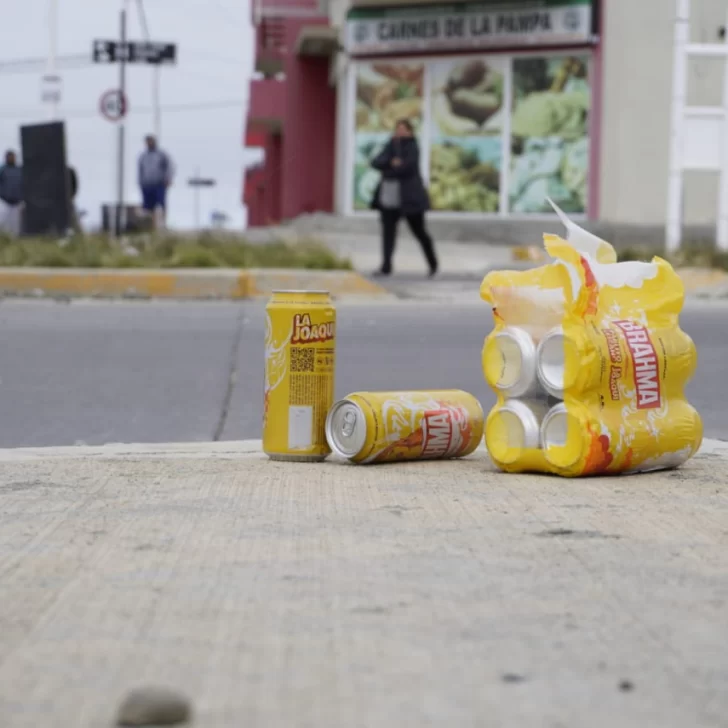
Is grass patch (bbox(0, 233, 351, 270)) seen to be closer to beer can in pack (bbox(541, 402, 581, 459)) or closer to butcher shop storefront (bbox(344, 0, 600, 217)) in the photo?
butcher shop storefront (bbox(344, 0, 600, 217))

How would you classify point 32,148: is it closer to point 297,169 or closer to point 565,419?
point 297,169

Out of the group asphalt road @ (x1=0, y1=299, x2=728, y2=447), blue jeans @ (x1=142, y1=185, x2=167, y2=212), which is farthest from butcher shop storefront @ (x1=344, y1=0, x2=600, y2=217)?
asphalt road @ (x1=0, y1=299, x2=728, y2=447)

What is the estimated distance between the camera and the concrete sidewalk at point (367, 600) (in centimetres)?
245

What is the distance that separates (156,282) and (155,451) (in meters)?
7.25

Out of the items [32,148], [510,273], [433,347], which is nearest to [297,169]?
[32,148]

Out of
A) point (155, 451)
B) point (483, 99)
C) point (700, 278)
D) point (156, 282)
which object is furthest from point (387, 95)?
point (155, 451)

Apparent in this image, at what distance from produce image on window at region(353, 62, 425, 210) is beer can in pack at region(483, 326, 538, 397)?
17.6 m

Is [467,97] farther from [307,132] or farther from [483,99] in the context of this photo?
[307,132]

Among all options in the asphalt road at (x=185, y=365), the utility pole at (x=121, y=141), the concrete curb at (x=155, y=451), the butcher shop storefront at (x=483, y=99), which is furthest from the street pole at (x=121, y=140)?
the concrete curb at (x=155, y=451)

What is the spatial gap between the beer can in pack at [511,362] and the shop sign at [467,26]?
54.0 ft

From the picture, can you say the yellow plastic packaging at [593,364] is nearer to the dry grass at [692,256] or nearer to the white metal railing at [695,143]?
the dry grass at [692,256]

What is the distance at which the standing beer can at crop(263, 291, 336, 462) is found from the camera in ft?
17.0

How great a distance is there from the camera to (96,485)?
4715 millimetres

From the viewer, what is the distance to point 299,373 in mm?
5203
